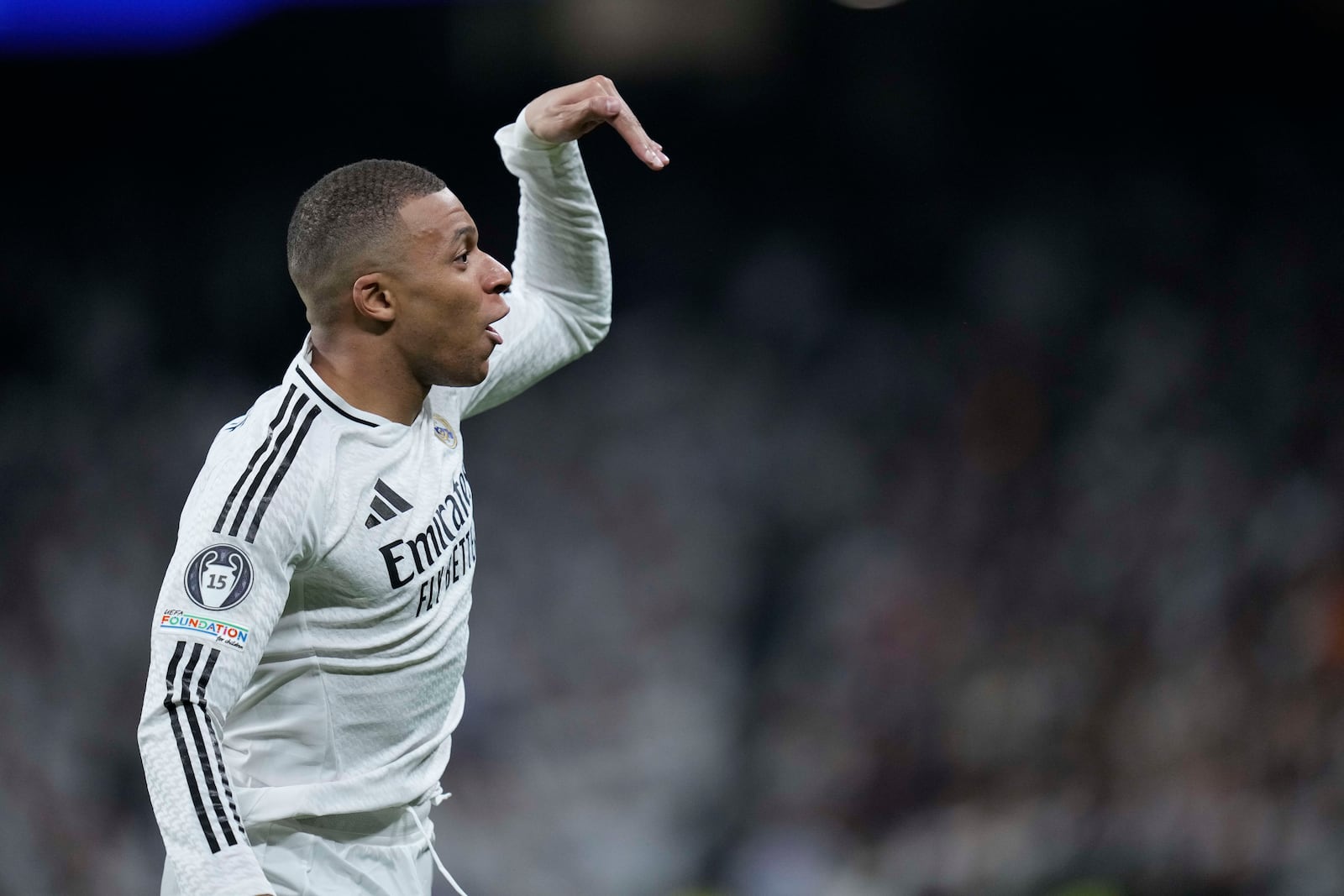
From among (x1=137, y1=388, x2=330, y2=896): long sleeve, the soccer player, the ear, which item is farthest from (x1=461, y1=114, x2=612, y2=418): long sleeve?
(x1=137, y1=388, x2=330, y2=896): long sleeve

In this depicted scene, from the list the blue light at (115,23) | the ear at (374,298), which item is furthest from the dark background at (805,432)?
the ear at (374,298)

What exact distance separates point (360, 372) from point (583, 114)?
587mm

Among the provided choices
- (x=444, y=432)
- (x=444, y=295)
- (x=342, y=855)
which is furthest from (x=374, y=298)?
(x=342, y=855)

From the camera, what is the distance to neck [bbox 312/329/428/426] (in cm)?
211

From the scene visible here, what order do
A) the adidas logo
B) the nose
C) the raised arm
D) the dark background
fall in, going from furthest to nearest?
the dark background
the raised arm
the nose
the adidas logo

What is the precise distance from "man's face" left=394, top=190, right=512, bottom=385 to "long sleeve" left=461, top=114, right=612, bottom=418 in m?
0.28

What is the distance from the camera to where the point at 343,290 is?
2.10 metres

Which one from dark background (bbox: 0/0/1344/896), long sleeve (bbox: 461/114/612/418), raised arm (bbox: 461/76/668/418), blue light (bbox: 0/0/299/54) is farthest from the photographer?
blue light (bbox: 0/0/299/54)

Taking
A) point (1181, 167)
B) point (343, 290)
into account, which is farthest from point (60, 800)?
point (1181, 167)

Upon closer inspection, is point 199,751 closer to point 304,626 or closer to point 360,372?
point 304,626

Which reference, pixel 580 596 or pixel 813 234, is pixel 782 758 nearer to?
pixel 580 596

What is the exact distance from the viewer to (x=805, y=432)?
22.2 feet

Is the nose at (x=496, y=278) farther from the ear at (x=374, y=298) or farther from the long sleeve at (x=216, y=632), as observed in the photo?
the long sleeve at (x=216, y=632)

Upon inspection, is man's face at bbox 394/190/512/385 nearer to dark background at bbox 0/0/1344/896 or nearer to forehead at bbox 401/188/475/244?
forehead at bbox 401/188/475/244
